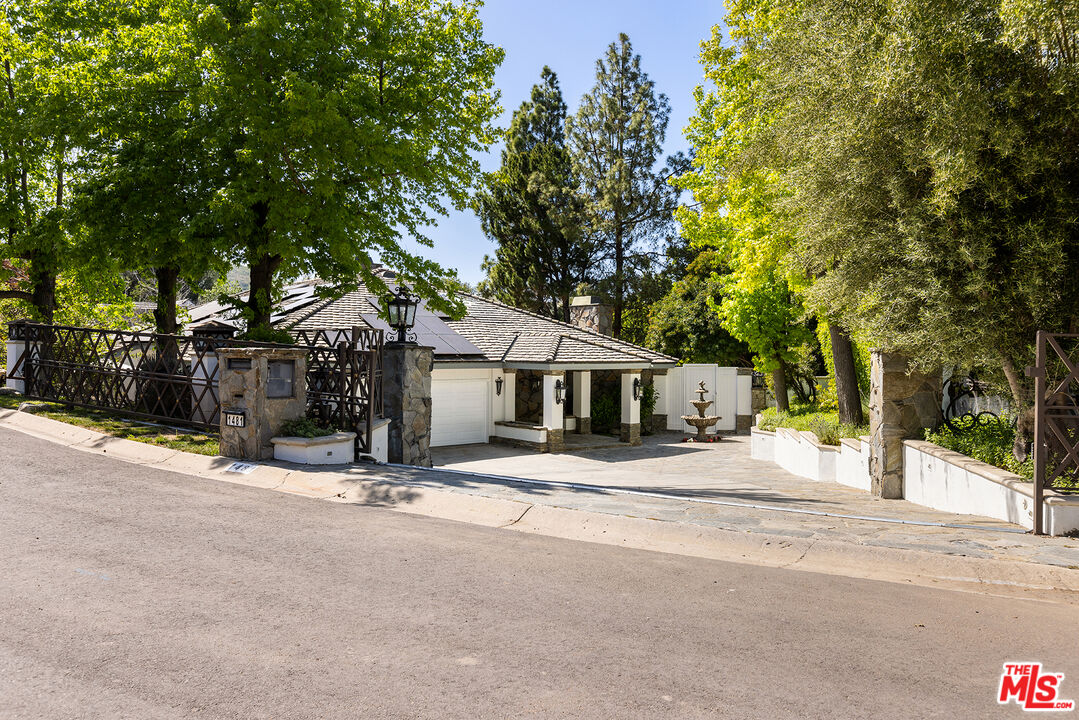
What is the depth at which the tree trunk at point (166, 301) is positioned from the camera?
1688 cm

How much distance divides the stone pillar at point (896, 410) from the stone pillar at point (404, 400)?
7.40 metres

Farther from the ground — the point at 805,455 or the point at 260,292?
the point at 260,292

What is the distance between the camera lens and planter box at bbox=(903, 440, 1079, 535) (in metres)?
6.64

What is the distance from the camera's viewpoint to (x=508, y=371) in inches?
878

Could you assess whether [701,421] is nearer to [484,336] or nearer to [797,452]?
[484,336]

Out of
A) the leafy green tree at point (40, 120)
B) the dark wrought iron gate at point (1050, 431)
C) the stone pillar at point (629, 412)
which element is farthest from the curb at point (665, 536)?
the stone pillar at point (629, 412)

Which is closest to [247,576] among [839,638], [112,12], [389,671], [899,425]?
[389,671]

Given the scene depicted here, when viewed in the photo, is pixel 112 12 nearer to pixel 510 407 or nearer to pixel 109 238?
pixel 109 238

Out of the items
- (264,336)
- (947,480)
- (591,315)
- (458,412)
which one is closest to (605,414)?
(458,412)

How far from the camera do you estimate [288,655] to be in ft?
12.9

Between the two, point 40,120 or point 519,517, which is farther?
point 40,120

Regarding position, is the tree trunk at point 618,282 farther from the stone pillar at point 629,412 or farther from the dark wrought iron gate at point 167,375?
the dark wrought iron gate at point 167,375

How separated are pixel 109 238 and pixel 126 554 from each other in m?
10.4
